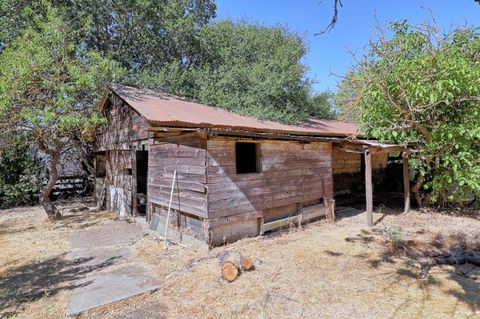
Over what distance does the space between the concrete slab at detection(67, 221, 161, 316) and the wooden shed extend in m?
1.12

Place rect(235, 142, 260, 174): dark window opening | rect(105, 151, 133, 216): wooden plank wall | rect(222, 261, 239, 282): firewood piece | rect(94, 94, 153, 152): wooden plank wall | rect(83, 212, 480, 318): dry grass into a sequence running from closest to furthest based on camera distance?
1. rect(83, 212, 480, 318): dry grass
2. rect(222, 261, 239, 282): firewood piece
3. rect(94, 94, 153, 152): wooden plank wall
4. rect(105, 151, 133, 216): wooden plank wall
5. rect(235, 142, 260, 174): dark window opening

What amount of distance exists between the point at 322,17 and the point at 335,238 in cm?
551

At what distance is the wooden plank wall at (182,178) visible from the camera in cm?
639

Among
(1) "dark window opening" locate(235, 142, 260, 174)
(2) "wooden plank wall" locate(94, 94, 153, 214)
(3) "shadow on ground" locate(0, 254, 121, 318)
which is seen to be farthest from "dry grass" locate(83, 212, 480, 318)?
(1) "dark window opening" locate(235, 142, 260, 174)

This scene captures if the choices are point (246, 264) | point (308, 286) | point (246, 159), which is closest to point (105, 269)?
point (246, 264)

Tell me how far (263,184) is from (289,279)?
2.86 metres

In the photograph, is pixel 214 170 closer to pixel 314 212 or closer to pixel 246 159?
pixel 314 212

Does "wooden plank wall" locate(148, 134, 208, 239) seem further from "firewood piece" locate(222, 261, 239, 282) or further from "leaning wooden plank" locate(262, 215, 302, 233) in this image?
"leaning wooden plank" locate(262, 215, 302, 233)

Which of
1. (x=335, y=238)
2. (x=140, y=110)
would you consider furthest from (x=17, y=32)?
(x=335, y=238)

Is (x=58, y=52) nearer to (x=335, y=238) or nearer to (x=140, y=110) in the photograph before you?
(x=140, y=110)

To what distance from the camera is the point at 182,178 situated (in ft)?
22.9

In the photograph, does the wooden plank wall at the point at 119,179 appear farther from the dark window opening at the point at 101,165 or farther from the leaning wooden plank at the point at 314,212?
the leaning wooden plank at the point at 314,212

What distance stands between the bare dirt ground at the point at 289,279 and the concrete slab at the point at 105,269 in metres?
0.18

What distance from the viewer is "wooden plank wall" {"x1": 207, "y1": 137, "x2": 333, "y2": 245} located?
639 cm
